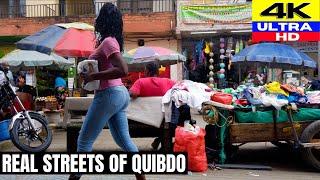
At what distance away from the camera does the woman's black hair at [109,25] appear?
4719mm

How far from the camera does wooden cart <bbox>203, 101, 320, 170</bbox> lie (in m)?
6.73

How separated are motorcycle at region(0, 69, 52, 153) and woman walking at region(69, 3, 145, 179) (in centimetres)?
310

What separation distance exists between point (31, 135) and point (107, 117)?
3.50 m

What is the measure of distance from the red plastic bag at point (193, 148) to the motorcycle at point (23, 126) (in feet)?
7.53

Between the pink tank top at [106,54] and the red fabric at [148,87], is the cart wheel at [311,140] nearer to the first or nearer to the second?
the red fabric at [148,87]

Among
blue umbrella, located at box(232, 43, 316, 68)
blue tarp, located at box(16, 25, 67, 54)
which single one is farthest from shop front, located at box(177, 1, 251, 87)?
blue tarp, located at box(16, 25, 67, 54)

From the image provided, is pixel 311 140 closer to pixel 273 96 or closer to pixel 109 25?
pixel 273 96

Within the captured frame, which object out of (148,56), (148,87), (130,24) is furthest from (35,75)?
(148,87)

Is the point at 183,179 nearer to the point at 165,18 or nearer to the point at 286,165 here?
the point at 286,165

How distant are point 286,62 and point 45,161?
37.9ft

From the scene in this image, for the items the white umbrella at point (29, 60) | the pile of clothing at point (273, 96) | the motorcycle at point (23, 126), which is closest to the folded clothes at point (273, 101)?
the pile of clothing at point (273, 96)

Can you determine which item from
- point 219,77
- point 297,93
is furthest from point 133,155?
point 219,77

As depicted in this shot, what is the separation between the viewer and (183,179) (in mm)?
6168

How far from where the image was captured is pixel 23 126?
7.73 meters
